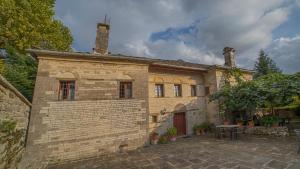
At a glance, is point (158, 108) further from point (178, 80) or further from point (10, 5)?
point (10, 5)

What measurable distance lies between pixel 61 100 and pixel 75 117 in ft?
3.59

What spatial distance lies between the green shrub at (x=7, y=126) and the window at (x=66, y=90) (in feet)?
9.17

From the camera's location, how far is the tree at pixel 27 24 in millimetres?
10250

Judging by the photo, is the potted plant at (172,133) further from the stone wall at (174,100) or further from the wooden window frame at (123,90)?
the wooden window frame at (123,90)

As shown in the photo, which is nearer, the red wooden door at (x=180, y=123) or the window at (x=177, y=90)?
the red wooden door at (x=180, y=123)

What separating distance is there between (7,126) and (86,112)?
138 inches

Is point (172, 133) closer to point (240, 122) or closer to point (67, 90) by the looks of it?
point (240, 122)

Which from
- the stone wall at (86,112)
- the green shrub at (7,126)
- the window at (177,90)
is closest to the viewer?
the green shrub at (7,126)

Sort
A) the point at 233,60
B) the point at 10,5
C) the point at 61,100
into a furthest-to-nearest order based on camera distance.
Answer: the point at 233,60
the point at 10,5
the point at 61,100

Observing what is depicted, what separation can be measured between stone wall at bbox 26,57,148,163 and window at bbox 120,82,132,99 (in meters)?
0.28

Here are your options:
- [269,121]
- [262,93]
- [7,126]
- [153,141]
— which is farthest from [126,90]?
[269,121]

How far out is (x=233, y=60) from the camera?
15.0m

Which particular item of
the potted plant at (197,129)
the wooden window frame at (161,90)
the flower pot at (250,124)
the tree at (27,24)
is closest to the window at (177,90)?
the wooden window frame at (161,90)

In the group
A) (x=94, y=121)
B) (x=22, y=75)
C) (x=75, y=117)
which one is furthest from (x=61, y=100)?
(x=22, y=75)
